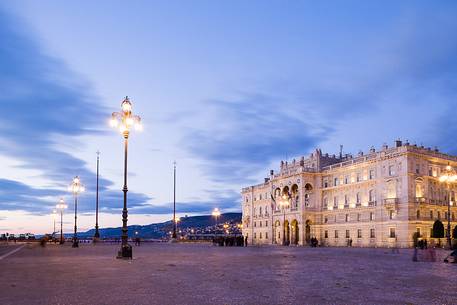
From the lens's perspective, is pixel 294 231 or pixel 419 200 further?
pixel 294 231

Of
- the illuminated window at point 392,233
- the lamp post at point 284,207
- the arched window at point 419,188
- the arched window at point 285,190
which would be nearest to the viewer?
the arched window at point 419,188

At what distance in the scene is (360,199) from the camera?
79500mm

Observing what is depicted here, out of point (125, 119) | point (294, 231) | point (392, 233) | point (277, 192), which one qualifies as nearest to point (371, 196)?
point (392, 233)

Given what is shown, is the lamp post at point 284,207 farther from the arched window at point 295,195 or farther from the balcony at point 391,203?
the balcony at point 391,203

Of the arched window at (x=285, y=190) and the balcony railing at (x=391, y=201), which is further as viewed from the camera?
the arched window at (x=285, y=190)

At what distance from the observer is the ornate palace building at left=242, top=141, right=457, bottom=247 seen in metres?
69.1

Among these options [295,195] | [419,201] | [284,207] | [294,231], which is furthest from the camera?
[294,231]

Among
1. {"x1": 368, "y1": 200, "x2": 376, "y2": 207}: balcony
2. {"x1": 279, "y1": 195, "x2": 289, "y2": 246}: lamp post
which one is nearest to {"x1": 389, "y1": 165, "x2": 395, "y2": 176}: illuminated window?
{"x1": 368, "y1": 200, "x2": 376, "y2": 207}: balcony

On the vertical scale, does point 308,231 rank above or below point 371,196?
below

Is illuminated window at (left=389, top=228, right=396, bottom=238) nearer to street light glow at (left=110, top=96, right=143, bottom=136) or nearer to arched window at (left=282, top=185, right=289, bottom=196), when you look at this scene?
arched window at (left=282, top=185, right=289, bottom=196)

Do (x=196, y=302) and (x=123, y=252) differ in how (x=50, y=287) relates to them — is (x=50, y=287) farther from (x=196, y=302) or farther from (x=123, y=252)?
(x=123, y=252)

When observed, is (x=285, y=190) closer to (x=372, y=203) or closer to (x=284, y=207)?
(x=284, y=207)

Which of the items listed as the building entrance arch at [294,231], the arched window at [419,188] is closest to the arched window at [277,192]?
the building entrance arch at [294,231]

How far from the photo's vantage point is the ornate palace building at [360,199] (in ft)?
227
